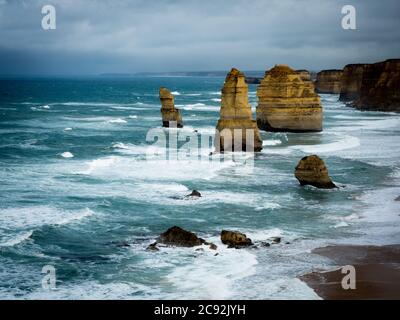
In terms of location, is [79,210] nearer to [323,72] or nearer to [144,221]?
[144,221]

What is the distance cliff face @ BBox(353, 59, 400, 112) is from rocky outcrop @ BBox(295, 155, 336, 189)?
172ft

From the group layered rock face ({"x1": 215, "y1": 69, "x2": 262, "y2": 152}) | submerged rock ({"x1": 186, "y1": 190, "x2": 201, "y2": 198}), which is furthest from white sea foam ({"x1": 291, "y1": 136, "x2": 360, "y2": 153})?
submerged rock ({"x1": 186, "y1": 190, "x2": 201, "y2": 198})

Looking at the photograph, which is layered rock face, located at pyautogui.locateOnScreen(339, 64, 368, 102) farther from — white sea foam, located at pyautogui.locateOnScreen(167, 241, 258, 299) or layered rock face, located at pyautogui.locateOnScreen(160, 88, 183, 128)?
white sea foam, located at pyautogui.locateOnScreen(167, 241, 258, 299)

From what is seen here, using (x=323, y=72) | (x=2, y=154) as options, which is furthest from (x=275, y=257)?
(x=323, y=72)

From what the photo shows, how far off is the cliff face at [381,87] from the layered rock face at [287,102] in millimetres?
30628

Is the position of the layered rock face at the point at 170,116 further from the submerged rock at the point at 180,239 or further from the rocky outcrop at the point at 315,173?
the submerged rock at the point at 180,239

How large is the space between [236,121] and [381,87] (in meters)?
46.7

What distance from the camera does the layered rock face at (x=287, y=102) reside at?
50.3m

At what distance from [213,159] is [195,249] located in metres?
20.0

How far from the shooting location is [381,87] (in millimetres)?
81250

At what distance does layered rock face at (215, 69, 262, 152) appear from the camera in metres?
40.7

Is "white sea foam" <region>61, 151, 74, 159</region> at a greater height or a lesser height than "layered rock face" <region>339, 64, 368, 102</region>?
lesser

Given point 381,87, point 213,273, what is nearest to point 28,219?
point 213,273

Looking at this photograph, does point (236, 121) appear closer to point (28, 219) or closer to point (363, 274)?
point (28, 219)
